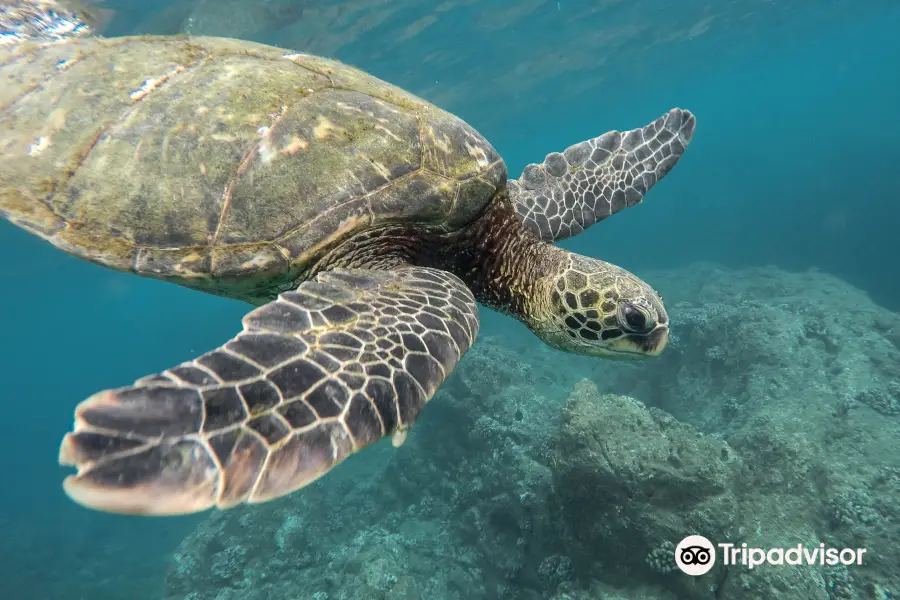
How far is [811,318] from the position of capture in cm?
1186

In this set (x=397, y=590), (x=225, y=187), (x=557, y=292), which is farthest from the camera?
(x=397, y=590)

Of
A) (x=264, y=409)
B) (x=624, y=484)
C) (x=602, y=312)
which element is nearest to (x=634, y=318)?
(x=602, y=312)

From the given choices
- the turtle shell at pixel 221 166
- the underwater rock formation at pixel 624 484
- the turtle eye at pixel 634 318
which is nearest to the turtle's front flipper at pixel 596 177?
the turtle shell at pixel 221 166

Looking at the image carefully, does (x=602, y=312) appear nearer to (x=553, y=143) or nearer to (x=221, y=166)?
(x=221, y=166)

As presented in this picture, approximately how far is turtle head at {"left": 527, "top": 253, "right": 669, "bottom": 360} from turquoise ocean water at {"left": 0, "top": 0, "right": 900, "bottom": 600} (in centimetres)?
396

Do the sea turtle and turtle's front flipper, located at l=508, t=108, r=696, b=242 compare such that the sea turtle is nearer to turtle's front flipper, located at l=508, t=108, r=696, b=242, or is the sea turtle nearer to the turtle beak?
the turtle beak

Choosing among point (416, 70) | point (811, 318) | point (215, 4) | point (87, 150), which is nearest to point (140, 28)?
point (215, 4)

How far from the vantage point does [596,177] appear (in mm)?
4586

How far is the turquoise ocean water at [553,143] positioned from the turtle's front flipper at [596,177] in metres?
4.63

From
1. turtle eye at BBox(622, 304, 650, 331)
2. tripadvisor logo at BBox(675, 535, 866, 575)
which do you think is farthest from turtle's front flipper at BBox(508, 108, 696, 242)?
tripadvisor logo at BBox(675, 535, 866, 575)

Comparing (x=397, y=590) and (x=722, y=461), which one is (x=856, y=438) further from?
(x=397, y=590)

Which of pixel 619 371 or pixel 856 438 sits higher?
pixel 856 438

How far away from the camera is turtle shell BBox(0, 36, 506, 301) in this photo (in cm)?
271

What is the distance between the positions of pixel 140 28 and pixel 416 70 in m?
11.5
